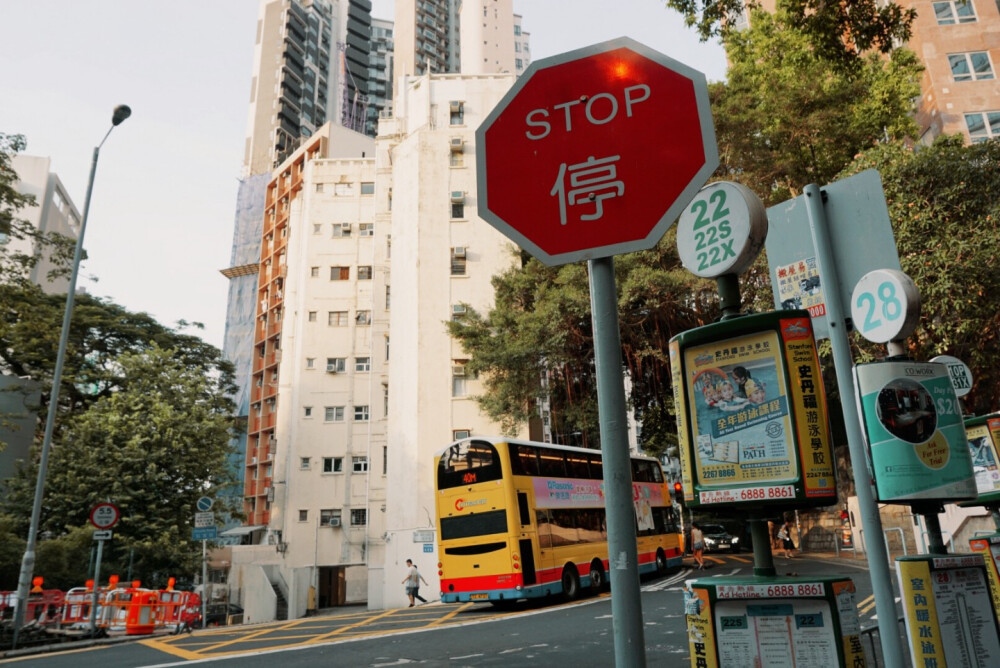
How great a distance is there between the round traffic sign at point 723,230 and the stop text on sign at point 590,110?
50 centimetres

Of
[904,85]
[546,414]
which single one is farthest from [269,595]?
[904,85]

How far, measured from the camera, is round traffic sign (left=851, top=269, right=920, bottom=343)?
3.09 metres

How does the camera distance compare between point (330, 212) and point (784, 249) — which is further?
point (330, 212)

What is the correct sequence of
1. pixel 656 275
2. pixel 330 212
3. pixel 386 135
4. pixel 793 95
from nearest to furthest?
pixel 656 275 → pixel 793 95 → pixel 386 135 → pixel 330 212

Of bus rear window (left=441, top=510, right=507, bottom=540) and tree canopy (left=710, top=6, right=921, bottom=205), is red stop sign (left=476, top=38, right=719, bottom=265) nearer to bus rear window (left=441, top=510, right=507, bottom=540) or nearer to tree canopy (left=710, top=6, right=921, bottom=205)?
bus rear window (left=441, top=510, right=507, bottom=540)

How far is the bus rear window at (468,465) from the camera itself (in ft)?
51.0

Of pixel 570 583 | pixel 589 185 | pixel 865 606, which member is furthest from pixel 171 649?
pixel 589 185

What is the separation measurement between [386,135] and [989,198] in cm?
2892

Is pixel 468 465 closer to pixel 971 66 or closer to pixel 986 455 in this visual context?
pixel 986 455

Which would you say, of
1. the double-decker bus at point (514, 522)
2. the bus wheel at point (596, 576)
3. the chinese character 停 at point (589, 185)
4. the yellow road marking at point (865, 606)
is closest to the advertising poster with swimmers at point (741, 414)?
the chinese character 停 at point (589, 185)

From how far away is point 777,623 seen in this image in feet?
7.16

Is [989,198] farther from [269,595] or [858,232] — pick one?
[269,595]

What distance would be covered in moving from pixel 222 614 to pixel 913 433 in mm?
31784

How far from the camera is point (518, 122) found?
2148 mm
